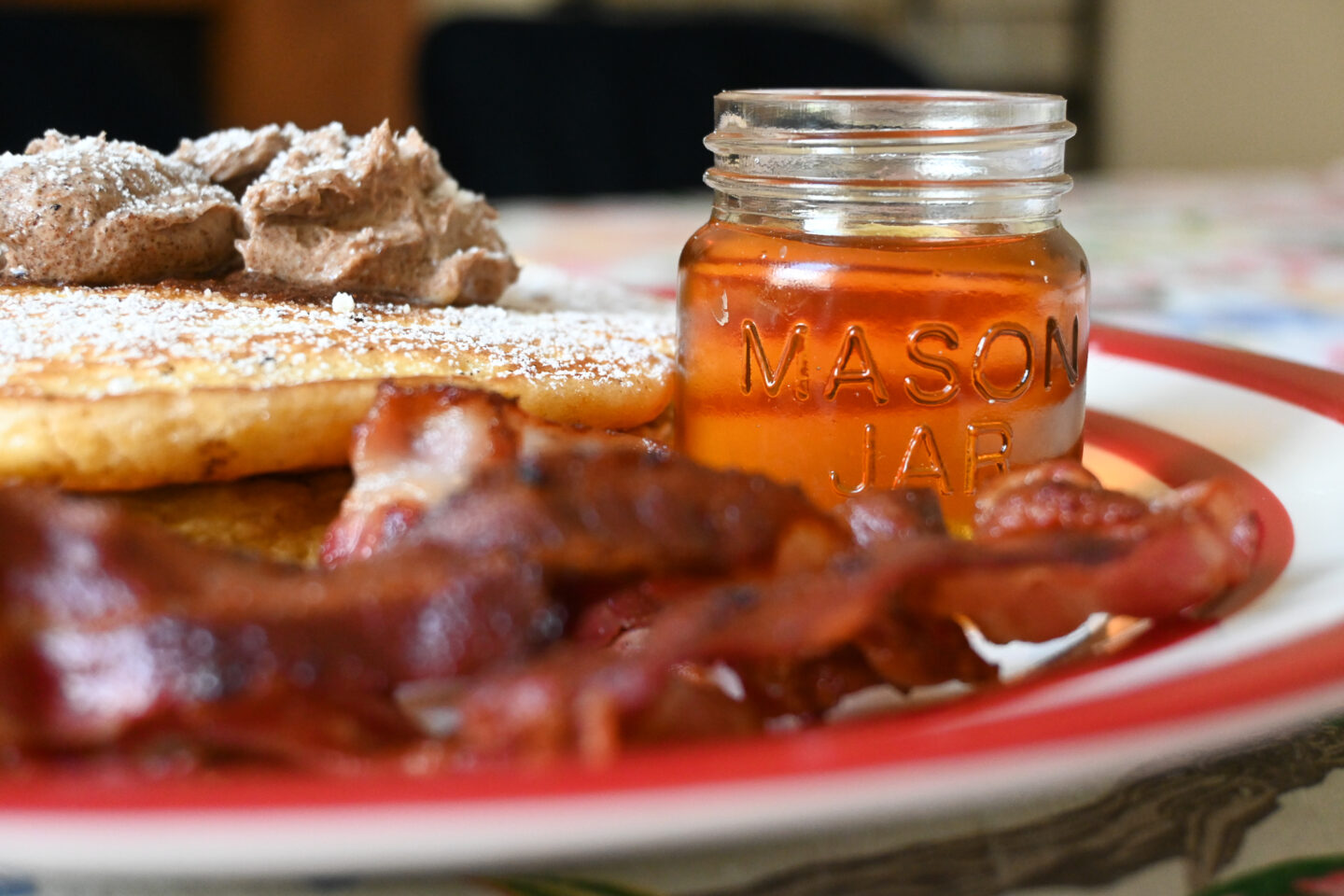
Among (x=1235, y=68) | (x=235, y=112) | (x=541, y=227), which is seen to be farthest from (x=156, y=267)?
(x=1235, y=68)

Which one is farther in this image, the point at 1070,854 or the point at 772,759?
the point at 1070,854

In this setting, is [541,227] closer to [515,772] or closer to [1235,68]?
[515,772]

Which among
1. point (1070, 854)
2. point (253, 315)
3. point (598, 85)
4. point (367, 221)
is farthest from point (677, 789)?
point (598, 85)

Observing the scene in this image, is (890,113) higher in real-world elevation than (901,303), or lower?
higher

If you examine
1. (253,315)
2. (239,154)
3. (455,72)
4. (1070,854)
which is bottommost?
(1070,854)

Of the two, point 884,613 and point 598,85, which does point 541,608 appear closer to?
point 884,613

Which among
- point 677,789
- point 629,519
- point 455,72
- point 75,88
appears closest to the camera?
point 677,789

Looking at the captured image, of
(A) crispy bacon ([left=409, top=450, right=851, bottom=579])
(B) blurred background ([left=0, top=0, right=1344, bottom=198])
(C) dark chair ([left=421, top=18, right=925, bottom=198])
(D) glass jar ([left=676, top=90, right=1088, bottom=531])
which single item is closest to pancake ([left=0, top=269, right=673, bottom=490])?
(D) glass jar ([left=676, top=90, right=1088, bottom=531])
